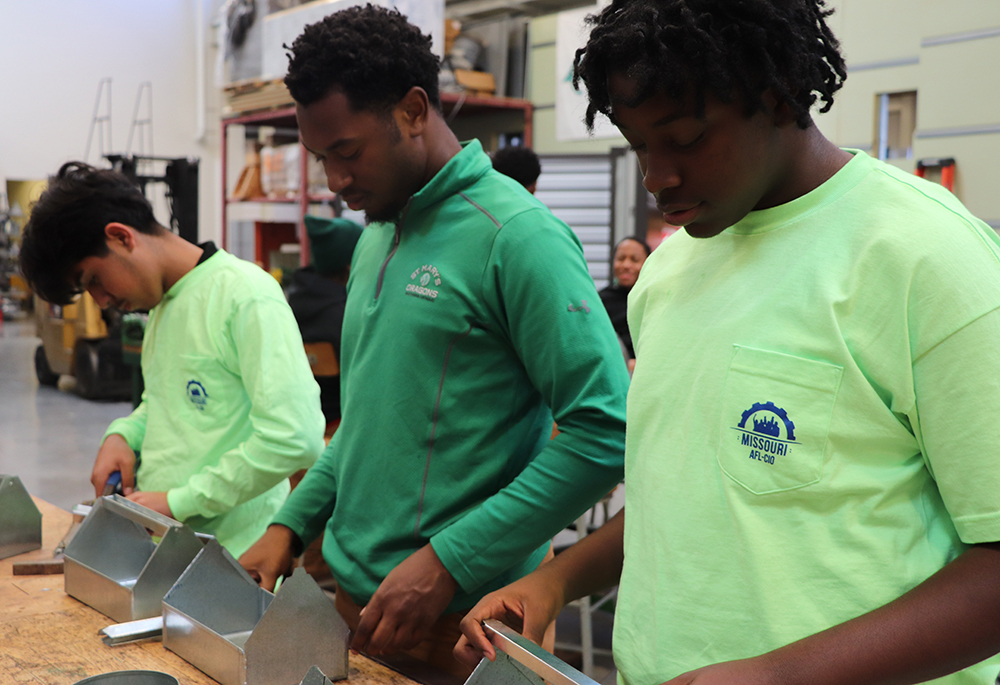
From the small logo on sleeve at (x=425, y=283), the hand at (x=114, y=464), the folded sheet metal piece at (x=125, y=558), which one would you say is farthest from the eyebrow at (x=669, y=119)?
the hand at (x=114, y=464)

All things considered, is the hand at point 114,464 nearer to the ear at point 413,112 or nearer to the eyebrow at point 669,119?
the ear at point 413,112

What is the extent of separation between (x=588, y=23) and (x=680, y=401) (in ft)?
1.32

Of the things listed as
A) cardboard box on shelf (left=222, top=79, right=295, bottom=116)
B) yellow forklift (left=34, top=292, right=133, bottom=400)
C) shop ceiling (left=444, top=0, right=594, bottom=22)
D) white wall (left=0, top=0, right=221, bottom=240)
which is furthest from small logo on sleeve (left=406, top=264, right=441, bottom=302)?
white wall (left=0, top=0, right=221, bottom=240)

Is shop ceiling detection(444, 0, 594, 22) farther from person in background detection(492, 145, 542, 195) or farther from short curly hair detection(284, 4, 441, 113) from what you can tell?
short curly hair detection(284, 4, 441, 113)

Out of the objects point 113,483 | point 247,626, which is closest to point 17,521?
point 113,483

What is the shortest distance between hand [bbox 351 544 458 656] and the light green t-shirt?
1.36ft

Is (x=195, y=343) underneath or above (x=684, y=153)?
underneath

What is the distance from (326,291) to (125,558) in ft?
7.51

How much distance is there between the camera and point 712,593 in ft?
2.67

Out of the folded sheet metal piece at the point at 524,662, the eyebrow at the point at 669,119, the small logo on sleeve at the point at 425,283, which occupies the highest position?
the eyebrow at the point at 669,119

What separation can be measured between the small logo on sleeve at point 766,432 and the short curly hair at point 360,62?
2.78 ft

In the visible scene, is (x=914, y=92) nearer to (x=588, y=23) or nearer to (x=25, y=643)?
(x=588, y=23)

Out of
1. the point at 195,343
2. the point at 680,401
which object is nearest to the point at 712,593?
the point at 680,401

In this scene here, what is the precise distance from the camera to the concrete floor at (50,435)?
5.52m
